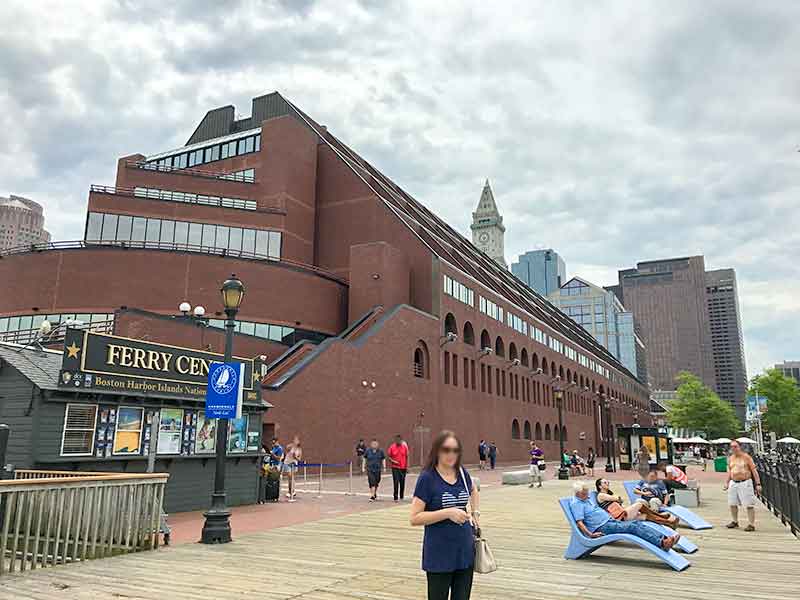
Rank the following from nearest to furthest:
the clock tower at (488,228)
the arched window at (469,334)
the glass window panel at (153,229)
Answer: the glass window panel at (153,229) < the arched window at (469,334) < the clock tower at (488,228)

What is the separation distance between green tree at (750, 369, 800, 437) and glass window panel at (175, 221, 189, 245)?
65105mm

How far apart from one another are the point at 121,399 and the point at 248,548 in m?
5.25

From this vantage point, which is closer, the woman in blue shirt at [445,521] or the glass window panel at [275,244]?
the woman in blue shirt at [445,521]

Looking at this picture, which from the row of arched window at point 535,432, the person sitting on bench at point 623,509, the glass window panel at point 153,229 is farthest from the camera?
the row of arched window at point 535,432

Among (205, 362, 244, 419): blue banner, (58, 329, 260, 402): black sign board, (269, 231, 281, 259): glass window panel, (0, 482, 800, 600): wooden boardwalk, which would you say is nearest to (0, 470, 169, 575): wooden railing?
(0, 482, 800, 600): wooden boardwalk

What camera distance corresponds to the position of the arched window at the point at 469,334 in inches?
1871

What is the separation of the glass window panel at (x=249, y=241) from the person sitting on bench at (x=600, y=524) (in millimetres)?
37401

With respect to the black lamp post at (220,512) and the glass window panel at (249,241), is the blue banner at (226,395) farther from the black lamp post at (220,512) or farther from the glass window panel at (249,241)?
the glass window panel at (249,241)

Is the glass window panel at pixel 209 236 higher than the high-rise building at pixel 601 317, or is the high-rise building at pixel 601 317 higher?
the high-rise building at pixel 601 317

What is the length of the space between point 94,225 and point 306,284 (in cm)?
1443

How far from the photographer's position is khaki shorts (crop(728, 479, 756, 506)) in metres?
11.9

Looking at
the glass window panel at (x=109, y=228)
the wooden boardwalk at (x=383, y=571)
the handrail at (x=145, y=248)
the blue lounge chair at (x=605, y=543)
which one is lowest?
the wooden boardwalk at (x=383, y=571)

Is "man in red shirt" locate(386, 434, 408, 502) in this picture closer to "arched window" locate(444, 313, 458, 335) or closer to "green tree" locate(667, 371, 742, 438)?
"arched window" locate(444, 313, 458, 335)

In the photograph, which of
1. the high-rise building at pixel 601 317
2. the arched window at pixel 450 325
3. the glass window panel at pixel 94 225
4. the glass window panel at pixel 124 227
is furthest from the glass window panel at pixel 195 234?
the high-rise building at pixel 601 317
